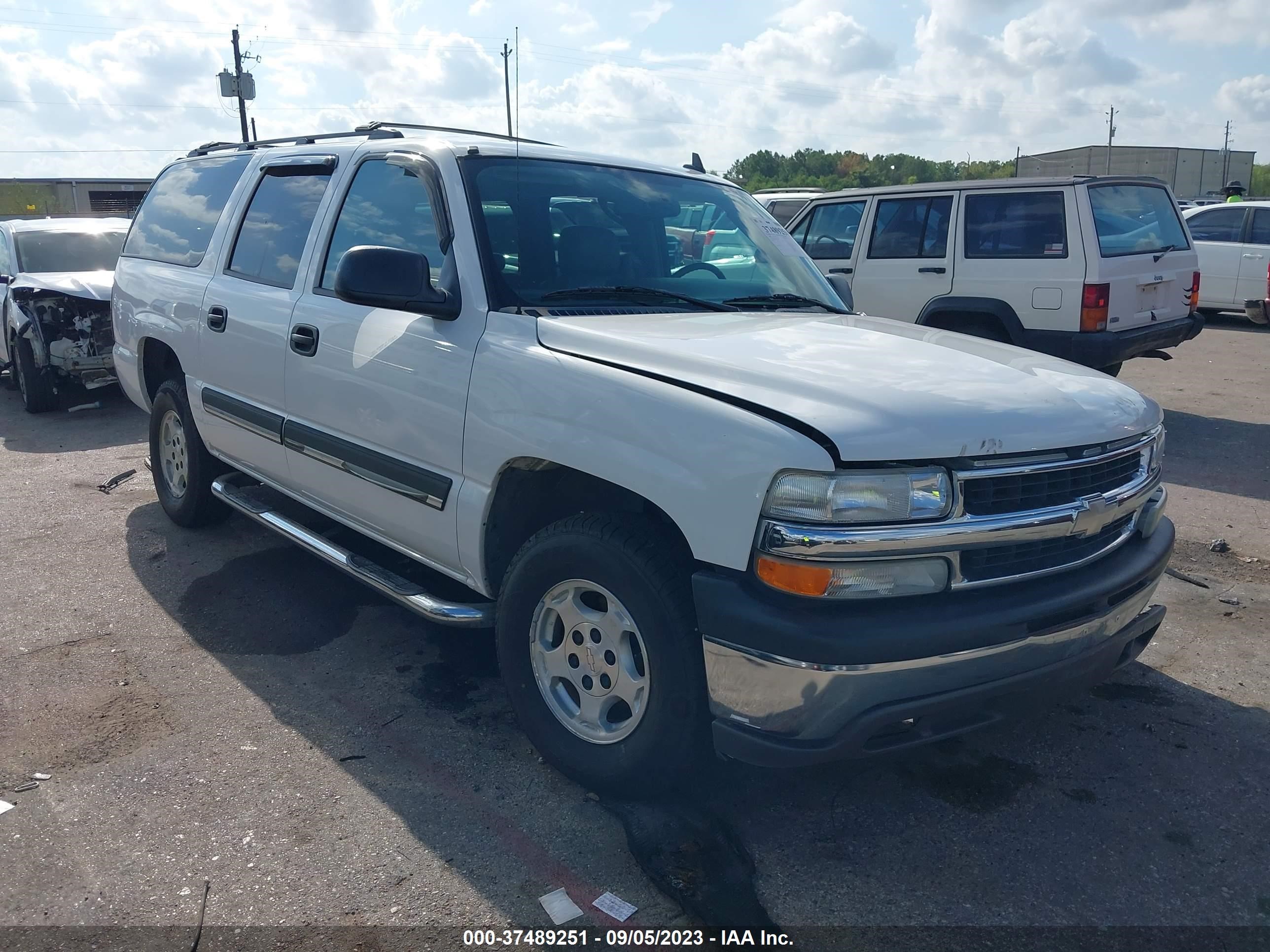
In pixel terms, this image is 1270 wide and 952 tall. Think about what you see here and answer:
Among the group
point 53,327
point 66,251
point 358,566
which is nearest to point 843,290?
point 358,566

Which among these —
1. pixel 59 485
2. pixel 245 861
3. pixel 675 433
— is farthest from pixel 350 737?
pixel 59 485

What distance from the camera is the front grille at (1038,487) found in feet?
8.57

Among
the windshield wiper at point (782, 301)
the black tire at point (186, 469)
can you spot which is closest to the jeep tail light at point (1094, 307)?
the windshield wiper at point (782, 301)

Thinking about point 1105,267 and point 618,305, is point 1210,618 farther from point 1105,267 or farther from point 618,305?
point 1105,267

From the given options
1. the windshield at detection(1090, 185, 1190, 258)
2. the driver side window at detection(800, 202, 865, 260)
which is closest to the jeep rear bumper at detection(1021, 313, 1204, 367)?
the windshield at detection(1090, 185, 1190, 258)

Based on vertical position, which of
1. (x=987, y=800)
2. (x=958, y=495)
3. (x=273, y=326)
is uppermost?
(x=273, y=326)

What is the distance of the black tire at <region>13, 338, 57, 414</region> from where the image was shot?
9312 millimetres

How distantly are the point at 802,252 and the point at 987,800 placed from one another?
7.90 ft

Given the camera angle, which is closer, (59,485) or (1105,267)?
(59,485)

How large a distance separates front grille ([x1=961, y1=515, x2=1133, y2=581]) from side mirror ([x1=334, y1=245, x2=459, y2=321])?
1794mm

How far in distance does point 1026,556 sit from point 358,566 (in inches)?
94.2

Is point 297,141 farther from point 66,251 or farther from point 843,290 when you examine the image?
point 66,251

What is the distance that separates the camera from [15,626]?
14.7ft

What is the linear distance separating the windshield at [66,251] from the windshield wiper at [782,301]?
8298 mm
